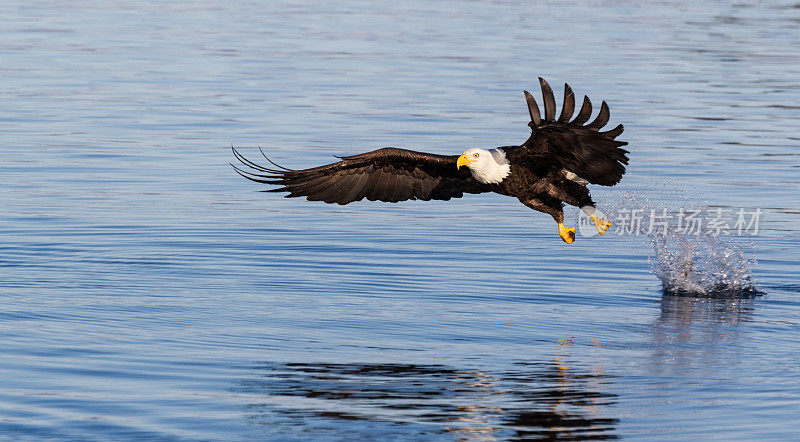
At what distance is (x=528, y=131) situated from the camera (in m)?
18.8

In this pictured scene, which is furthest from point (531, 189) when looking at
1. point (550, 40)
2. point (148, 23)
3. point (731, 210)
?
point (148, 23)

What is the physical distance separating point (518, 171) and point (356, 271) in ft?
6.79

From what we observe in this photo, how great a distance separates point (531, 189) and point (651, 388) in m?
2.27

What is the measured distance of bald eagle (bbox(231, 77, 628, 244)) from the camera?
30.3 feet

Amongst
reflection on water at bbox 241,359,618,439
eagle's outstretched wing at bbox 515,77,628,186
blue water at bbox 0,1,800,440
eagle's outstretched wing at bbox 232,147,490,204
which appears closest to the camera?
reflection on water at bbox 241,359,618,439

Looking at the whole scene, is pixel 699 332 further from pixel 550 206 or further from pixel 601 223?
pixel 550 206

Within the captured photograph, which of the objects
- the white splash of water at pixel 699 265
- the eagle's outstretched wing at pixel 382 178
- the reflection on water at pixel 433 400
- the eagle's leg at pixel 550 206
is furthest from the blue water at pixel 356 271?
the eagle's outstretched wing at pixel 382 178

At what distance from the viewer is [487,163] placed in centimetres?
985

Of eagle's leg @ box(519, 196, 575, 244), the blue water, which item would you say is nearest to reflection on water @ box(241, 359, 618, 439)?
the blue water

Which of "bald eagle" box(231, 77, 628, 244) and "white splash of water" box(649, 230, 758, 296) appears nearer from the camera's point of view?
"bald eagle" box(231, 77, 628, 244)

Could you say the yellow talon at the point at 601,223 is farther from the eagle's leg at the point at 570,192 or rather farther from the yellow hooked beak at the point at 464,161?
the yellow hooked beak at the point at 464,161

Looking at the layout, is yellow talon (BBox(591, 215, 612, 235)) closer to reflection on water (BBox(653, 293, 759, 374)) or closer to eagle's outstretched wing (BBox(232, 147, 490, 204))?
reflection on water (BBox(653, 293, 759, 374))

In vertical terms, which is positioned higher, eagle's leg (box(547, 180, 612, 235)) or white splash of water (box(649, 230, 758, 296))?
eagle's leg (box(547, 180, 612, 235))

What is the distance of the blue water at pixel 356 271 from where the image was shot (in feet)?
25.3
